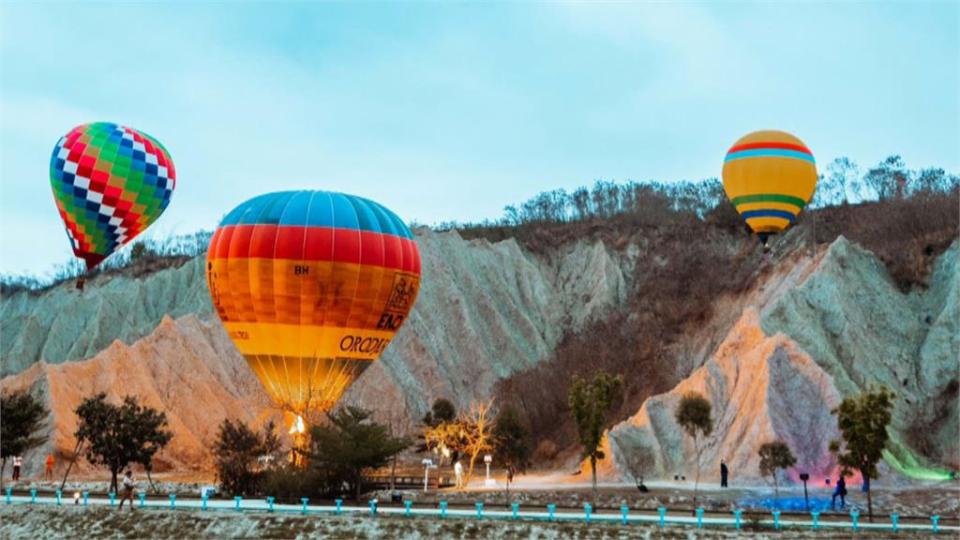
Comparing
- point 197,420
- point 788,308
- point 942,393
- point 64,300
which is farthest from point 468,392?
point 64,300

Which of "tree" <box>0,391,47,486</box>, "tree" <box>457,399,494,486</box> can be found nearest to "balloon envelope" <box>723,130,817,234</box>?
"tree" <box>457,399,494,486</box>

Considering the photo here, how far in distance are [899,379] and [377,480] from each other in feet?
114

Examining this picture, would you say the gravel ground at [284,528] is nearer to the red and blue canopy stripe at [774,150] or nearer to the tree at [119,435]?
the tree at [119,435]

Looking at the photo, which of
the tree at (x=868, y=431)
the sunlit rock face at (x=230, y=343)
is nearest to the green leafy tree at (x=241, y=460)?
the sunlit rock face at (x=230, y=343)

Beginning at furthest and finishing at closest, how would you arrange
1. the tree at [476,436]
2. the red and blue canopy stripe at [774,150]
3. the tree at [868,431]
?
1. the red and blue canopy stripe at [774,150]
2. the tree at [476,436]
3. the tree at [868,431]

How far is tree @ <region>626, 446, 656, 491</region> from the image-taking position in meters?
57.5

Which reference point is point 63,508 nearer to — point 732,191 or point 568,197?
point 732,191

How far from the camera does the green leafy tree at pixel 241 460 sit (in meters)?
49.8

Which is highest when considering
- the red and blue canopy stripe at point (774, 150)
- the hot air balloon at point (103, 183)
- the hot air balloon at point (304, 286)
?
the red and blue canopy stripe at point (774, 150)

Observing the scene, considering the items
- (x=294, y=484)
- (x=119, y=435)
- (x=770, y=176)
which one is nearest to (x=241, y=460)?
(x=119, y=435)

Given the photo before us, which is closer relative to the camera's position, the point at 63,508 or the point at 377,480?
the point at 63,508

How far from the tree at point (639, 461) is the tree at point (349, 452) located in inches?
625

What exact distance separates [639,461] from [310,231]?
894 inches

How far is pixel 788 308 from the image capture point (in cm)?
6819
